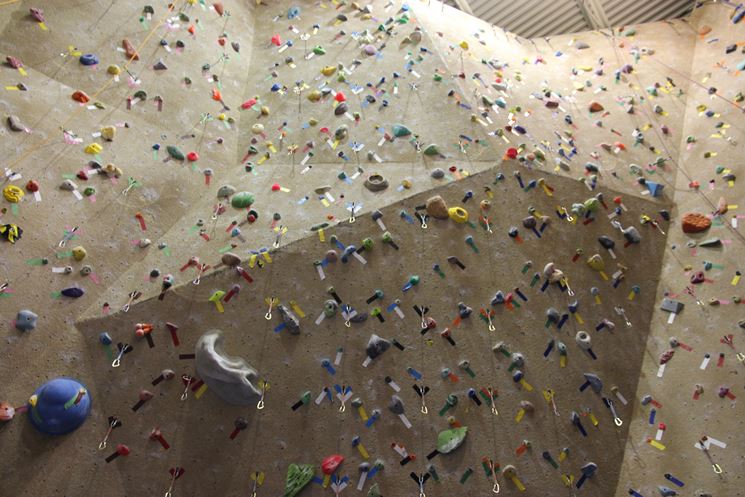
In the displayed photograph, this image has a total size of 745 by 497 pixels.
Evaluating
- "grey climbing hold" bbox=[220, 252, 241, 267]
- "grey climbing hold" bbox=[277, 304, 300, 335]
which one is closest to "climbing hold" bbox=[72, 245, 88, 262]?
"grey climbing hold" bbox=[220, 252, 241, 267]

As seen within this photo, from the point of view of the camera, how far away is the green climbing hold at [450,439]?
3672mm

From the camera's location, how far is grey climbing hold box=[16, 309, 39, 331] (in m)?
3.58

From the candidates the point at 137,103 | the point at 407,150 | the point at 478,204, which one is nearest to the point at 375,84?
the point at 407,150

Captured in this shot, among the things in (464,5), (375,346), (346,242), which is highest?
(464,5)

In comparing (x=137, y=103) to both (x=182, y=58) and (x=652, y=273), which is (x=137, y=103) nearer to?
(x=182, y=58)

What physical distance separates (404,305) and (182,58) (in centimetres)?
316

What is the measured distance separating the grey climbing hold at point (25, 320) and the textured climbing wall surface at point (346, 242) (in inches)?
1.9

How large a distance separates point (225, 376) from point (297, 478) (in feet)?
2.52

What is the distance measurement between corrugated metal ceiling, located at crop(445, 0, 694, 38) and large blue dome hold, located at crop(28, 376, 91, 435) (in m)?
6.72

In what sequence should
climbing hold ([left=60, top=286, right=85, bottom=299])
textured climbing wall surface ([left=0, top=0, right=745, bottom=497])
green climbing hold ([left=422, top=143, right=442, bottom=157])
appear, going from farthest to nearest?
green climbing hold ([left=422, top=143, right=442, bottom=157]), climbing hold ([left=60, top=286, right=85, bottom=299]), textured climbing wall surface ([left=0, top=0, right=745, bottom=497])

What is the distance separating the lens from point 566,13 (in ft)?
25.8

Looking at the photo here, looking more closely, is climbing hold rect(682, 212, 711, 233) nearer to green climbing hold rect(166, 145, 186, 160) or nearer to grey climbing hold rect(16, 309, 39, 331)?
green climbing hold rect(166, 145, 186, 160)

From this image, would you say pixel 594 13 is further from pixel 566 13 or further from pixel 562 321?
pixel 562 321

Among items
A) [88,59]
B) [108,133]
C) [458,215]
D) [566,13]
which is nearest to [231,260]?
[108,133]
